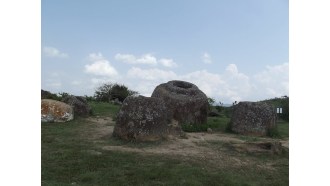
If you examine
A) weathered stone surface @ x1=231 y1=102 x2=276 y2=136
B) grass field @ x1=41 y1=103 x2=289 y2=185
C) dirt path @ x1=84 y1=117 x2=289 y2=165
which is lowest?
grass field @ x1=41 y1=103 x2=289 y2=185

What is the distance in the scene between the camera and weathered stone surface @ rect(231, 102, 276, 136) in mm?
10695

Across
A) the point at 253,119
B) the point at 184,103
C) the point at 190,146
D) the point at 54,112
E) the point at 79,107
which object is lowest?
the point at 190,146

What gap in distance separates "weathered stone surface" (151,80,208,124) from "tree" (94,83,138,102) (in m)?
13.0

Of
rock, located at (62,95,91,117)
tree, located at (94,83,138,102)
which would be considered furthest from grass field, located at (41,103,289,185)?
tree, located at (94,83,138,102)

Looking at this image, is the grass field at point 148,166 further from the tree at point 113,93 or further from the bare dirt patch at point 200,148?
the tree at point 113,93

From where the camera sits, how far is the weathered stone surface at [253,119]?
10695mm

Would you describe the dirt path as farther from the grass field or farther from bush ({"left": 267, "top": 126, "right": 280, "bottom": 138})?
bush ({"left": 267, "top": 126, "right": 280, "bottom": 138})

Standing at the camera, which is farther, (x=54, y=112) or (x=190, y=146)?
(x=54, y=112)

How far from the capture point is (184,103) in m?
11.7

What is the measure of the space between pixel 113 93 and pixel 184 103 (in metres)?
14.5

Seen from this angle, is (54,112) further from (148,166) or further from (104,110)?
(148,166)

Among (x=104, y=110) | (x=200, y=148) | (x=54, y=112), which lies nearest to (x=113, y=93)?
(x=104, y=110)
